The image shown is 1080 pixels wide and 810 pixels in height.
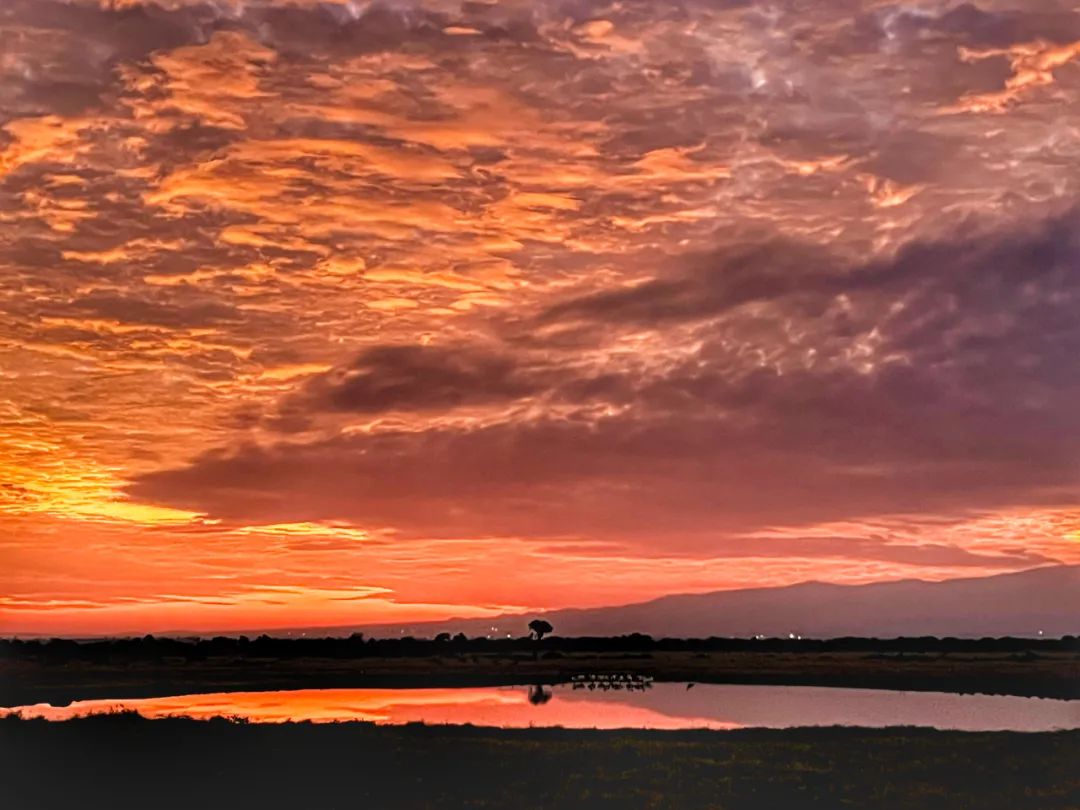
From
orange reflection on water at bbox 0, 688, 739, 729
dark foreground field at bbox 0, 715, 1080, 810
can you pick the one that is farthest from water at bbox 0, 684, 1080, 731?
dark foreground field at bbox 0, 715, 1080, 810

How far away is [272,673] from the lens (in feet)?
403

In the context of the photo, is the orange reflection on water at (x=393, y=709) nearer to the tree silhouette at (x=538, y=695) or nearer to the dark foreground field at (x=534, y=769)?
the tree silhouette at (x=538, y=695)

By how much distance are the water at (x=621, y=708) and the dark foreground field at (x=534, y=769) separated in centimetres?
1052

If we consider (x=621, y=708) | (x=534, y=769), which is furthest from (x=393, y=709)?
(x=534, y=769)

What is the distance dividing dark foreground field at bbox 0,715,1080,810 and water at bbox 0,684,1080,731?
34.5 feet

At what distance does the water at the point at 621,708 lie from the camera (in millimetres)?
62000

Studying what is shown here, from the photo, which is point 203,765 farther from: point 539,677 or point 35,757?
point 539,677

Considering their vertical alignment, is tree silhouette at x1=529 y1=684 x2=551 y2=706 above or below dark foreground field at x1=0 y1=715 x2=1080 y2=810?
above

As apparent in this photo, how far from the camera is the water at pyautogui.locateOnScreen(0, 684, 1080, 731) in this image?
62000 mm

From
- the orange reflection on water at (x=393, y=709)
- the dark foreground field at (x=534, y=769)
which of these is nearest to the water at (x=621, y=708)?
the orange reflection on water at (x=393, y=709)

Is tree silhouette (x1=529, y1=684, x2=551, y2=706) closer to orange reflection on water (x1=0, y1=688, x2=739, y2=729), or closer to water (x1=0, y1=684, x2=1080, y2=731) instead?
water (x1=0, y1=684, x2=1080, y2=731)

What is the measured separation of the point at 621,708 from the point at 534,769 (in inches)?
1526

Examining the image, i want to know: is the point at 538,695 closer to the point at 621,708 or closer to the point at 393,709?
the point at 621,708

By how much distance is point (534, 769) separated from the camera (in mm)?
38062
